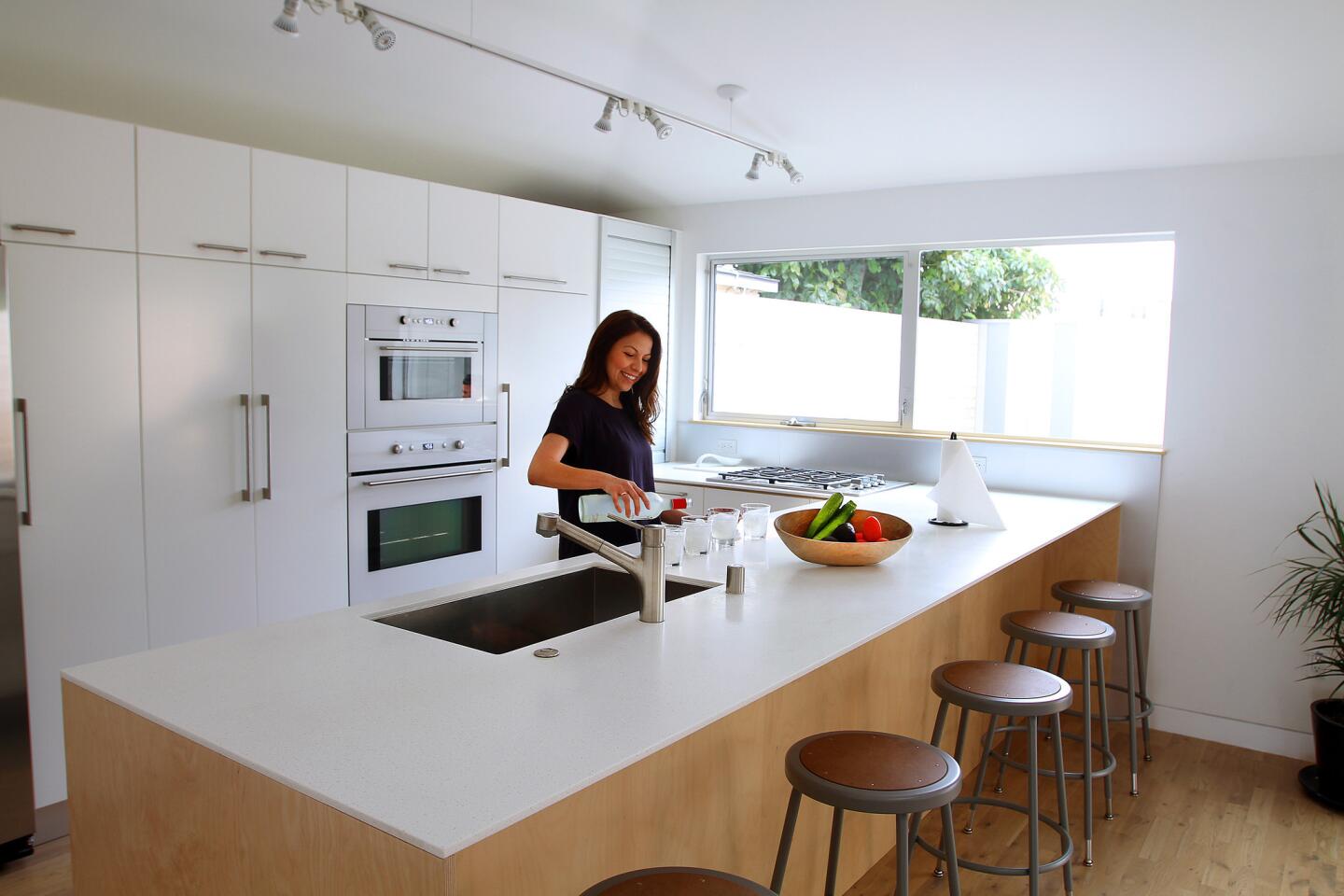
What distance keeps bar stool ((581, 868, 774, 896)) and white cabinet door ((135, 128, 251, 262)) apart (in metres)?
2.58

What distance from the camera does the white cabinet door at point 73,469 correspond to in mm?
2688

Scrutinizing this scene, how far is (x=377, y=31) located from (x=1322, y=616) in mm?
3606

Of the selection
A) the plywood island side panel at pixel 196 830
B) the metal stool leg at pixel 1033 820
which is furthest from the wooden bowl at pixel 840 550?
the plywood island side panel at pixel 196 830

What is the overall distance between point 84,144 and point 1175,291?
3.89 meters

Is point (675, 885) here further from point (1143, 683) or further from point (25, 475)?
point (1143, 683)

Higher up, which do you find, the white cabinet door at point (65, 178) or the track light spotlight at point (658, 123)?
the track light spotlight at point (658, 123)

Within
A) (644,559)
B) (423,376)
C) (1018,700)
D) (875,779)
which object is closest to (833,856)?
(875,779)

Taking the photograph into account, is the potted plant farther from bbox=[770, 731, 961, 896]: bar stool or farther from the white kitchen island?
bbox=[770, 731, 961, 896]: bar stool

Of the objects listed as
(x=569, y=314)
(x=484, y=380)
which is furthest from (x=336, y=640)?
(x=569, y=314)

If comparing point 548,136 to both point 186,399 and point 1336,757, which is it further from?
point 1336,757

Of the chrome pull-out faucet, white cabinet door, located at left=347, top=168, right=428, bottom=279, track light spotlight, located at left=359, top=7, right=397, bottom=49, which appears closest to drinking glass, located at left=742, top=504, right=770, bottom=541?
the chrome pull-out faucet

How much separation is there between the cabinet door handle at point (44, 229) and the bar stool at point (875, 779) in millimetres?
2533

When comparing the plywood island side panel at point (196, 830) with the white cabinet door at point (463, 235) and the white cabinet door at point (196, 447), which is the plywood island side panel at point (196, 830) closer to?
the white cabinet door at point (196, 447)

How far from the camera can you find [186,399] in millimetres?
3064
